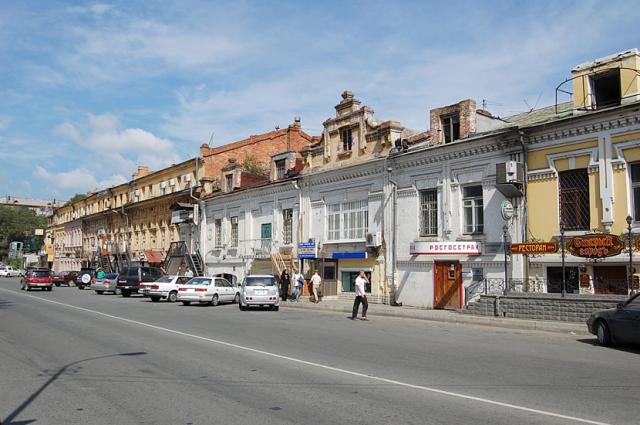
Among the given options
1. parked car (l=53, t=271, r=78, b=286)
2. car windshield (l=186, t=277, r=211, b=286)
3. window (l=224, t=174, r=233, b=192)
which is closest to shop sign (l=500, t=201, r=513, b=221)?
car windshield (l=186, t=277, r=211, b=286)

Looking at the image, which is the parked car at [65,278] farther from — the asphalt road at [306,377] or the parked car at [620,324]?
the parked car at [620,324]

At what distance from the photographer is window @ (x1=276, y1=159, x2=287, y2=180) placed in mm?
35906

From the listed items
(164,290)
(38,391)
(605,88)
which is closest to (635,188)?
(605,88)

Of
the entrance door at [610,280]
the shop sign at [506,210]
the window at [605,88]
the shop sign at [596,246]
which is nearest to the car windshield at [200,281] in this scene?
the shop sign at [506,210]

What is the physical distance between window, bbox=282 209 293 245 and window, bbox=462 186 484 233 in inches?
506

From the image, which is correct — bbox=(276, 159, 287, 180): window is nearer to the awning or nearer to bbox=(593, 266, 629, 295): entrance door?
the awning

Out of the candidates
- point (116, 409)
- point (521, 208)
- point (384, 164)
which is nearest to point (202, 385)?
point (116, 409)

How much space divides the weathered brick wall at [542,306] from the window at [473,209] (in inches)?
143

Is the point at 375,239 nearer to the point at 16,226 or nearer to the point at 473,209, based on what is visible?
the point at 473,209

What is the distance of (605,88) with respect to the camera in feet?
69.1

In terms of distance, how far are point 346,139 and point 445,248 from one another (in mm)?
9186

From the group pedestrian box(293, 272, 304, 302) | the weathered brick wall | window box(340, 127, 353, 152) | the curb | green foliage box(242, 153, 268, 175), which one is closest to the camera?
the curb

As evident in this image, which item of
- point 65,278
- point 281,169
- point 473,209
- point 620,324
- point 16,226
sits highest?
point 16,226

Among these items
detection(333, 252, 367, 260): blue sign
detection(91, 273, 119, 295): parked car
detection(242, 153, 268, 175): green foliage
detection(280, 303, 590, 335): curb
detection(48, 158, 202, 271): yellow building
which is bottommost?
detection(280, 303, 590, 335): curb
